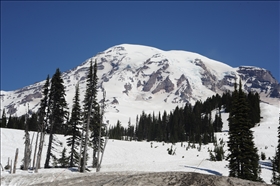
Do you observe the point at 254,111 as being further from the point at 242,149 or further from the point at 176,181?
the point at 176,181

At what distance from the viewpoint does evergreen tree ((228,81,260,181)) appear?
22297 millimetres

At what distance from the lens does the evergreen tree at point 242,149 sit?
22.3 metres

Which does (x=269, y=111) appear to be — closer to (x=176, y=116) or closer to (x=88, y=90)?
(x=176, y=116)

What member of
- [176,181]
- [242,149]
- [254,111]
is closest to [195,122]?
[254,111]

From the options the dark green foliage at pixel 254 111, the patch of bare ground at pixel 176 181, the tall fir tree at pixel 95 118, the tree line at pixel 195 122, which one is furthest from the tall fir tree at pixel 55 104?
the dark green foliage at pixel 254 111

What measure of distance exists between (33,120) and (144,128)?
168ft

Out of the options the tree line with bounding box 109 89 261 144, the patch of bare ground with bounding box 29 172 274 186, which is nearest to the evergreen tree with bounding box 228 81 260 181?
the patch of bare ground with bounding box 29 172 274 186

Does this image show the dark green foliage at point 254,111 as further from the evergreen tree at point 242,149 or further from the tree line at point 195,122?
the evergreen tree at point 242,149

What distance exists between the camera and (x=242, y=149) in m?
22.9

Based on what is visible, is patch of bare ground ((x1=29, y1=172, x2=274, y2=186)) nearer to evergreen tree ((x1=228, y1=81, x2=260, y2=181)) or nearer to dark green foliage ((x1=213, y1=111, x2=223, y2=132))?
evergreen tree ((x1=228, y1=81, x2=260, y2=181))

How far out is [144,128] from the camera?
383 ft

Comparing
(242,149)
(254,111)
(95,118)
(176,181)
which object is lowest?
(242,149)

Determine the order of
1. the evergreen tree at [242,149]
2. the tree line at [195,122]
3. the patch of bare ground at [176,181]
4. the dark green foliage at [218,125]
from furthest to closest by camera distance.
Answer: the dark green foliage at [218,125], the tree line at [195,122], the evergreen tree at [242,149], the patch of bare ground at [176,181]

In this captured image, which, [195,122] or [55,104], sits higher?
[195,122]
